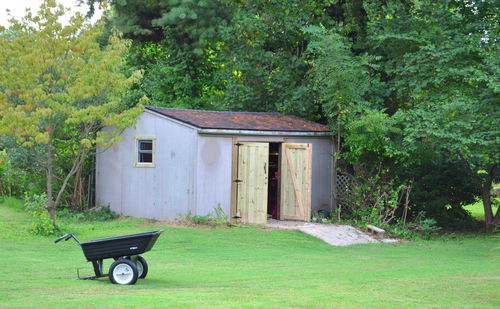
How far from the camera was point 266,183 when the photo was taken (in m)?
18.8

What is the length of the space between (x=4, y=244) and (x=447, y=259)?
9.03m

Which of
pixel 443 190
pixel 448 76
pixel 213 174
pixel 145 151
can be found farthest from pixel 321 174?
pixel 145 151

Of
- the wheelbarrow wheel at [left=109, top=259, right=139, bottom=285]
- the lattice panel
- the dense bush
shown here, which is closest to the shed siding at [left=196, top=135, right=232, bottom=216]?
the lattice panel

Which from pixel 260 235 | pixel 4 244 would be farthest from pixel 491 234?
pixel 4 244

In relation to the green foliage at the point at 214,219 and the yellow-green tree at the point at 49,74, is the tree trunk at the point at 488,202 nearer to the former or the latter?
the green foliage at the point at 214,219

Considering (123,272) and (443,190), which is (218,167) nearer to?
(443,190)

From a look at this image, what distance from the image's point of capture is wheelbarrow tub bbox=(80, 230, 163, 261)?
10.2 metres

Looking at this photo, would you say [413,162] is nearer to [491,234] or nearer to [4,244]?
[491,234]

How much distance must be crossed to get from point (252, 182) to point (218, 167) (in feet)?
3.20

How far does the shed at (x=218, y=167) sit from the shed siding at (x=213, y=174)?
3cm

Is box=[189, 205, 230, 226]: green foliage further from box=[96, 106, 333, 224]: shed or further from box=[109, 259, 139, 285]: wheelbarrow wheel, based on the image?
box=[109, 259, 139, 285]: wheelbarrow wheel

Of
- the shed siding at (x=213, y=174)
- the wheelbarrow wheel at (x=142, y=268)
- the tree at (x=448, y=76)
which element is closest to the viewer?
the wheelbarrow wheel at (x=142, y=268)

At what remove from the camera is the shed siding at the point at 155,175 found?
19.0 m

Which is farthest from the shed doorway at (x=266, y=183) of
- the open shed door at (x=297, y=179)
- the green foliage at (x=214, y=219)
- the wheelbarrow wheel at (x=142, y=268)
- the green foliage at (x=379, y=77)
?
the wheelbarrow wheel at (x=142, y=268)
